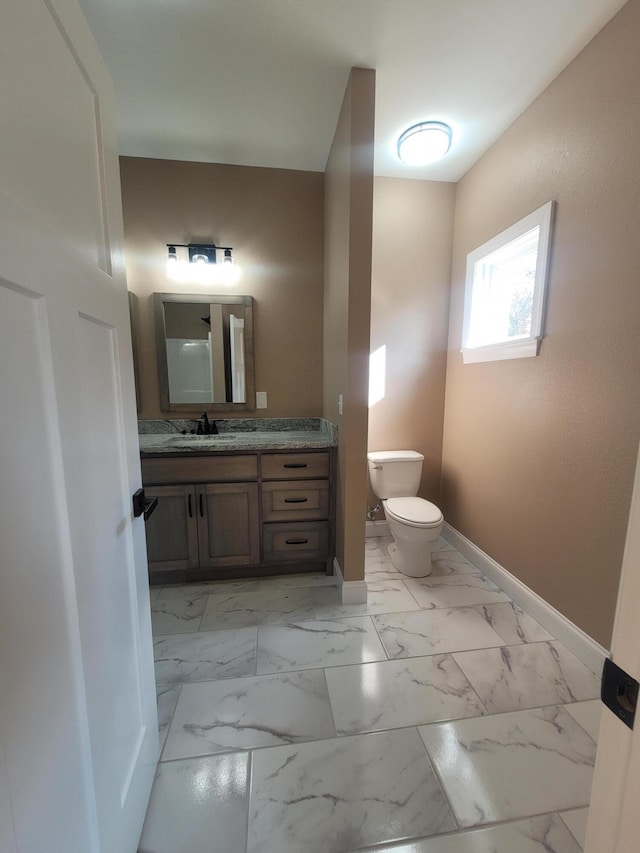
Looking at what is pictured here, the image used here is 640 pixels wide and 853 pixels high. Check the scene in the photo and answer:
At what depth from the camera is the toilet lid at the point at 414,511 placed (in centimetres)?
206

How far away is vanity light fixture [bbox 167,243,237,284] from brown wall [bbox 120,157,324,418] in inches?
2.3

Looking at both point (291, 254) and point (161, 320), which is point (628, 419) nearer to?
point (291, 254)

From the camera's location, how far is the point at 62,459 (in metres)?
Result: 0.60

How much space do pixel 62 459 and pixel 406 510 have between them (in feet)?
6.35

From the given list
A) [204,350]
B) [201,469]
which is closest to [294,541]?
[201,469]

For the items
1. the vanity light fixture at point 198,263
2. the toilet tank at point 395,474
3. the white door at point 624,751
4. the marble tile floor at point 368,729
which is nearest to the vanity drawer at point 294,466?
the toilet tank at point 395,474

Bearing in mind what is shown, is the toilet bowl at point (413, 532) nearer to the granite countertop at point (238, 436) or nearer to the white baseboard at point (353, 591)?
the white baseboard at point (353, 591)

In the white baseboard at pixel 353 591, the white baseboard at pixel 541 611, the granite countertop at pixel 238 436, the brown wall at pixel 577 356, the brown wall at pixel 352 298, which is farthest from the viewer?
the granite countertop at pixel 238 436

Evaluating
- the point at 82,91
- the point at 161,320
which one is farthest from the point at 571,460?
the point at 161,320

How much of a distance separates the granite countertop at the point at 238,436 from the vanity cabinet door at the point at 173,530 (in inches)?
9.6

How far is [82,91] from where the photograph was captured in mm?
737

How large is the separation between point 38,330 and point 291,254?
7.29ft

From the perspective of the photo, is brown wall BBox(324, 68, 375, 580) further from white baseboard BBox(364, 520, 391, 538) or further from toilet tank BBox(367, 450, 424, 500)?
white baseboard BBox(364, 520, 391, 538)

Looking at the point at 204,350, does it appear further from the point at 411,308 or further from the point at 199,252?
the point at 411,308
